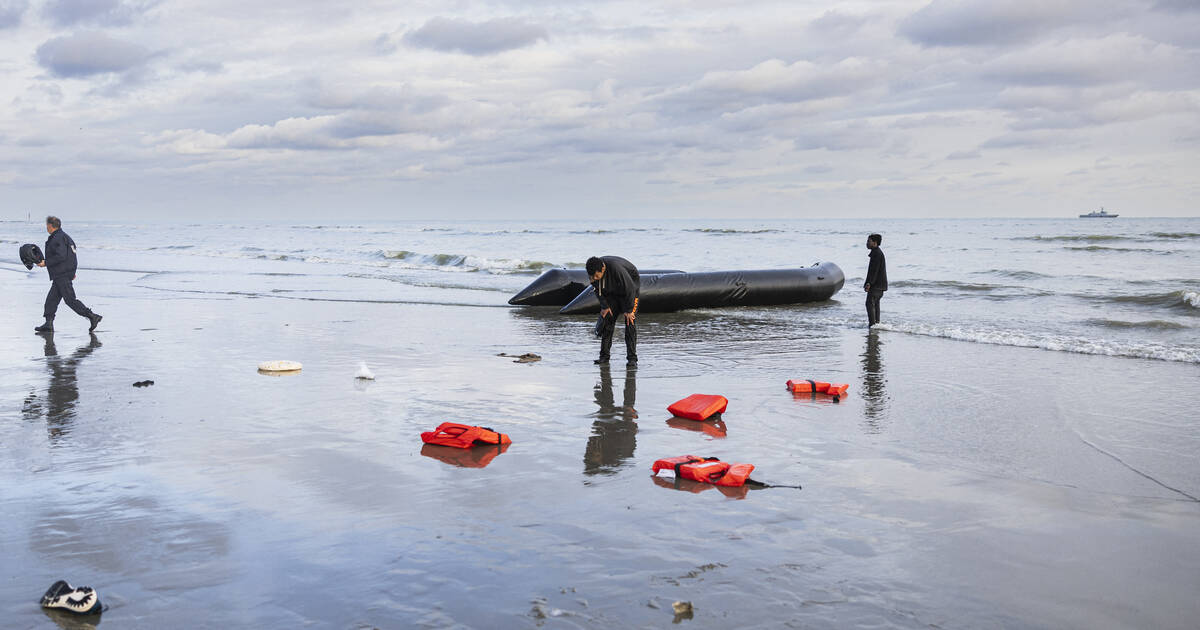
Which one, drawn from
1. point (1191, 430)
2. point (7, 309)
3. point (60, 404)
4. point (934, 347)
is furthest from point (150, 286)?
point (1191, 430)

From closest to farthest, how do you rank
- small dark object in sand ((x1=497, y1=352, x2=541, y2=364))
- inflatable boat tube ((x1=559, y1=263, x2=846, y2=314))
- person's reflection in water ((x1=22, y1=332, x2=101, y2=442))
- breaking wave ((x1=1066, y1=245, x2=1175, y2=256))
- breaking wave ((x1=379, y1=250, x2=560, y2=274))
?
1. person's reflection in water ((x1=22, y1=332, x2=101, y2=442))
2. small dark object in sand ((x1=497, y1=352, x2=541, y2=364))
3. inflatable boat tube ((x1=559, y1=263, x2=846, y2=314))
4. breaking wave ((x1=379, y1=250, x2=560, y2=274))
5. breaking wave ((x1=1066, y1=245, x2=1175, y2=256))

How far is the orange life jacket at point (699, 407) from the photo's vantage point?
7719mm

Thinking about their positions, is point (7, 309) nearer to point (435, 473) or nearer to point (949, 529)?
point (435, 473)

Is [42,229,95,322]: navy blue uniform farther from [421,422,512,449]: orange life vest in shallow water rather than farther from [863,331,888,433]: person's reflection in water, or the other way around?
[863,331,888,433]: person's reflection in water

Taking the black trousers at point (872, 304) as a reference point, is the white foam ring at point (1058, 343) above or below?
below

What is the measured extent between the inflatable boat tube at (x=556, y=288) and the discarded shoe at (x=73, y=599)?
46.9 feet

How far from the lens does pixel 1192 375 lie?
10406 mm

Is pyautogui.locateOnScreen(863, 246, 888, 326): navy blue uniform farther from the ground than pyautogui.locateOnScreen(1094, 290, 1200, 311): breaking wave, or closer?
farther from the ground

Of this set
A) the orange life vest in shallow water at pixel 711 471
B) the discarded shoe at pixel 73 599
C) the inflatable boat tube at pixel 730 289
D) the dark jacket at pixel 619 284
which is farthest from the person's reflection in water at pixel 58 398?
the inflatable boat tube at pixel 730 289

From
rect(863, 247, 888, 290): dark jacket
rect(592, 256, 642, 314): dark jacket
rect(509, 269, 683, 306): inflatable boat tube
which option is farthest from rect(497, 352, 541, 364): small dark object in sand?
rect(863, 247, 888, 290): dark jacket

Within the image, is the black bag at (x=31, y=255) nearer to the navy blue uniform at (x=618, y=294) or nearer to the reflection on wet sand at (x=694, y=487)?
the navy blue uniform at (x=618, y=294)

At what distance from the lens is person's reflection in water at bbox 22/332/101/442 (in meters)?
7.51

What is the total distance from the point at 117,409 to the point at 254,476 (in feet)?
10.1

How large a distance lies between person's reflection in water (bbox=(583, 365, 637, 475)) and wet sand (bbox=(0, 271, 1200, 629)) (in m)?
0.04
